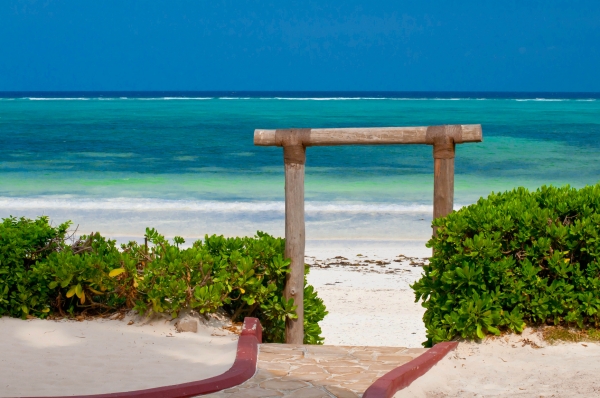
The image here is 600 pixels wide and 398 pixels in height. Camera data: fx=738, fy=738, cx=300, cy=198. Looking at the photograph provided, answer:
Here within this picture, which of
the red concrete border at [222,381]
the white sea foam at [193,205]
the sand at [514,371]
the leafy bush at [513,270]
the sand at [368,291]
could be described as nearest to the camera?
the red concrete border at [222,381]

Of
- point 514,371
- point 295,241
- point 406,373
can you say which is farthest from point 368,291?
point 406,373

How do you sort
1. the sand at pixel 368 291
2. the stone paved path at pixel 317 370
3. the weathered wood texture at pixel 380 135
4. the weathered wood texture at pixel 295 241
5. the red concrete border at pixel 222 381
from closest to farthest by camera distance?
the red concrete border at pixel 222 381 → the stone paved path at pixel 317 370 → the weathered wood texture at pixel 380 135 → the weathered wood texture at pixel 295 241 → the sand at pixel 368 291

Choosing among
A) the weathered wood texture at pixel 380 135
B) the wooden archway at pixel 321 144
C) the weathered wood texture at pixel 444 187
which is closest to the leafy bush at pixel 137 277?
the wooden archway at pixel 321 144

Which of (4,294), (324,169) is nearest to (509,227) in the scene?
(4,294)

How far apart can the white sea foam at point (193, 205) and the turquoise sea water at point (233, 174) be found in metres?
0.03

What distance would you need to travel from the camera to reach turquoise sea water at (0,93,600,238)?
16.9 metres

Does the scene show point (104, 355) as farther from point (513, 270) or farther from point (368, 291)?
point (368, 291)

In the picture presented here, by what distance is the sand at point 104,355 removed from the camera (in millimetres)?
4809

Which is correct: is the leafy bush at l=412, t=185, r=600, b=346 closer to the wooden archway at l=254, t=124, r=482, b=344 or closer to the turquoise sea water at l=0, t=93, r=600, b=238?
the wooden archway at l=254, t=124, r=482, b=344

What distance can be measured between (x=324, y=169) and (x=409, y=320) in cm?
1835

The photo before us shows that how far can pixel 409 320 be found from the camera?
28.9ft

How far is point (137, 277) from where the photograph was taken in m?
6.20

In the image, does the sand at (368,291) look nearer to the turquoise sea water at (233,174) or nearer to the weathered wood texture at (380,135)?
the turquoise sea water at (233,174)

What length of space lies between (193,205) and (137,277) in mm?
12612
